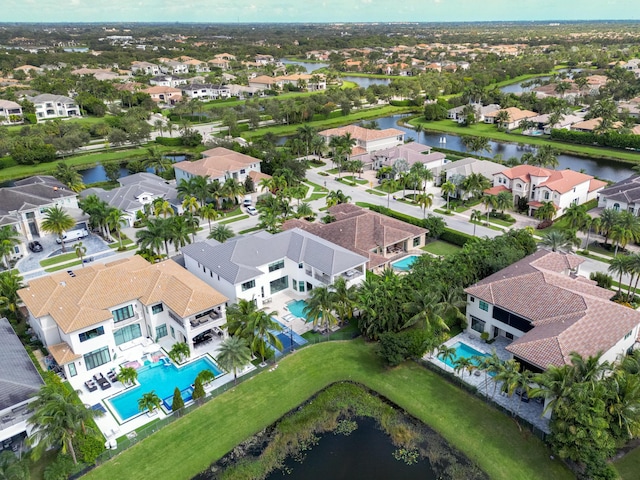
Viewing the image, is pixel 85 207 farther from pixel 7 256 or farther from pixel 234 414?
pixel 234 414

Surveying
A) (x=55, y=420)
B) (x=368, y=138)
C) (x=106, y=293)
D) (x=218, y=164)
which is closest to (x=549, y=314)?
(x=55, y=420)

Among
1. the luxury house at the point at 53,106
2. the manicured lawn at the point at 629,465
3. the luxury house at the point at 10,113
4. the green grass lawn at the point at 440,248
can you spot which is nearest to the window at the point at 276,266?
the green grass lawn at the point at 440,248

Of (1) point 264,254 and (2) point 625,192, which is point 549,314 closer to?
(1) point 264,254

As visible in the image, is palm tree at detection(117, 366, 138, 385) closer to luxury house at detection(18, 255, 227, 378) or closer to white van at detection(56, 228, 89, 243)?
luxury house at detection(18, 255, 227, 378)

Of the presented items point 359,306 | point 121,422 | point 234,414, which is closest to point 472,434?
point 359,306

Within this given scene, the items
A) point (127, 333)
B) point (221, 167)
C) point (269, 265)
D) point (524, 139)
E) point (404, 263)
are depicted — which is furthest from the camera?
point (524, 139)

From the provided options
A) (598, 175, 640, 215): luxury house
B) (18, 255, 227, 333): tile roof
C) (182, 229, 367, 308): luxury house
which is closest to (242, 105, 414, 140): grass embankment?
(182, 229, 367, 308): luxury house
